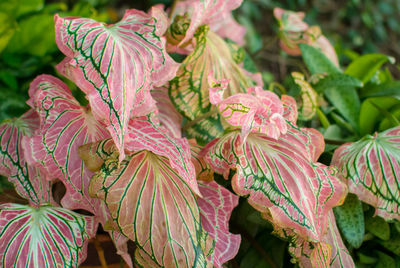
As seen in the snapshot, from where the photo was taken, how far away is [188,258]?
0.48 meters

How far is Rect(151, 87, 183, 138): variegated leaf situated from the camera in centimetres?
64

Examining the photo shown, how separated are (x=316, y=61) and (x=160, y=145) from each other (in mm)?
420

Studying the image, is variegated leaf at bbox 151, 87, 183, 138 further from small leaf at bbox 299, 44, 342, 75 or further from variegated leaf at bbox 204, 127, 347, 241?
small leaf at bbox 299, 44, 342, 75

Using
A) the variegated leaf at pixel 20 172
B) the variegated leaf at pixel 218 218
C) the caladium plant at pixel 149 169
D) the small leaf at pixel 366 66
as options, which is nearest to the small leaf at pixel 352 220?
the caladium plant at pixel 149 169

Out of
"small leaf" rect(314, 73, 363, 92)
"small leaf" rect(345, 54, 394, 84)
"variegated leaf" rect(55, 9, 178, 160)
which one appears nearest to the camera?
"variegated leaf" rect(55, 9, 178, 160)

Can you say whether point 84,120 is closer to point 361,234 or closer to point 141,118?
point 141,118

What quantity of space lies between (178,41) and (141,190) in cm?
26

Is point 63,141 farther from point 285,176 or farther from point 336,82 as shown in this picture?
point 336,82

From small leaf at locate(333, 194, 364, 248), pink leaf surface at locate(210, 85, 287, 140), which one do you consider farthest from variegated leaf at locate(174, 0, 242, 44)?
small leaf at locate(333, 194, 364, 248)

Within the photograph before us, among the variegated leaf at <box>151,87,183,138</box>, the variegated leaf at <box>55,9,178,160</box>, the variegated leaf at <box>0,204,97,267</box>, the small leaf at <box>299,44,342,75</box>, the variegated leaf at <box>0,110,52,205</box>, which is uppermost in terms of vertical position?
the variegated leaf at <box>55,9,178,160</box>

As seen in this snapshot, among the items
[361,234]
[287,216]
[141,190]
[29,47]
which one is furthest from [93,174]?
[29,47]

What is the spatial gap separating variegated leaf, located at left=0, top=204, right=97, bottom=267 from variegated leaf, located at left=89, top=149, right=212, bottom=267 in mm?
64

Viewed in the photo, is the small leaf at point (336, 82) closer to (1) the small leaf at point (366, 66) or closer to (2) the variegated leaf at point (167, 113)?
(1) the small leaf at point (366, 66)

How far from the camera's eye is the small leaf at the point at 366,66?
0.80m
